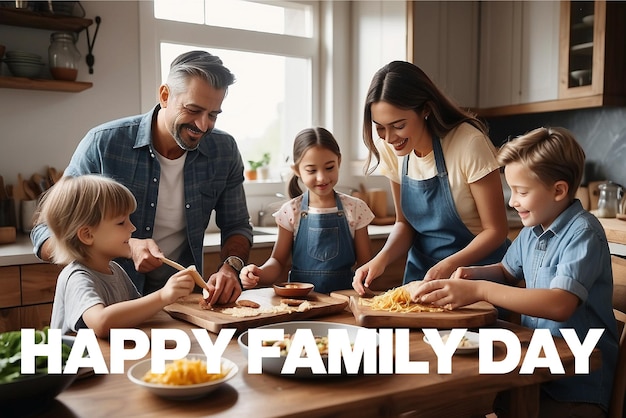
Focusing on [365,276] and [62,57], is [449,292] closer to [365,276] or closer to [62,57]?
[365,276]

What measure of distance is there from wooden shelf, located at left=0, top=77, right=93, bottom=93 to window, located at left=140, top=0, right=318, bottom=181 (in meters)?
0.48

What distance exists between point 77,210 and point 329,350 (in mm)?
841

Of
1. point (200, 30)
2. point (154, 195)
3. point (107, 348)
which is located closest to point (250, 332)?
point (107, 348)

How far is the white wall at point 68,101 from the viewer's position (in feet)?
10.5

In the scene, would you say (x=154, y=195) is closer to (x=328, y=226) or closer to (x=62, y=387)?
(x=328, y=226)

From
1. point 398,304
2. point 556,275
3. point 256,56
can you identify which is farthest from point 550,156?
point 256,56

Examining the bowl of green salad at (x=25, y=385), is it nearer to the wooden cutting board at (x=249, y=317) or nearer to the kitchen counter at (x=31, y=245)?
the wooden cutting board at (x=249, y=317)

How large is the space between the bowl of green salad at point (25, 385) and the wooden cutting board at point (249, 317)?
51 cm

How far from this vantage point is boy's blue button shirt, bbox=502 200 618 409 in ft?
5.15

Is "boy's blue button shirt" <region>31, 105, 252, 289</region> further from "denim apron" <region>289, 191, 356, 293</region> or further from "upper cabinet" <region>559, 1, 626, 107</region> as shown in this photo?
"upper cabinet" <region>559, 1, 626, 107</region>

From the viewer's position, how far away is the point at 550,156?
1.71 meters

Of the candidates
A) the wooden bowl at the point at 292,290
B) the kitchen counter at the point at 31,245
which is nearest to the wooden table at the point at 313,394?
the wooden bowl at the point at 292,290

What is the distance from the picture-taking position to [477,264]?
2127 millimetres

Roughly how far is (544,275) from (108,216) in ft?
3.92
